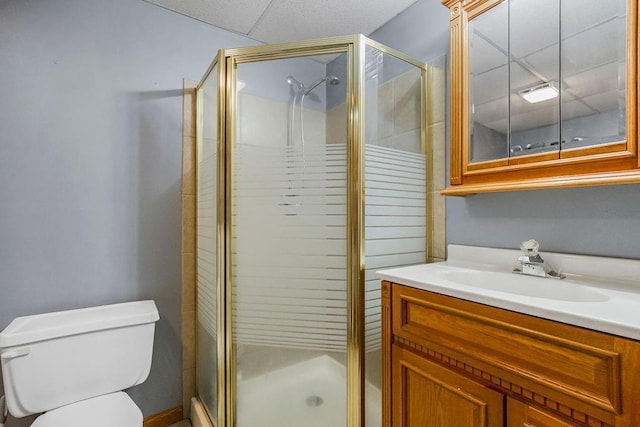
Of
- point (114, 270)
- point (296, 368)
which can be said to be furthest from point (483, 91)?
point (114, 270)

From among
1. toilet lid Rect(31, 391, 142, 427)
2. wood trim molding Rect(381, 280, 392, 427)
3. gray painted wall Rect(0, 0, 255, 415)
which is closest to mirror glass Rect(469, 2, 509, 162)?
wood trim molding Rect(381, 280, 392, 427)

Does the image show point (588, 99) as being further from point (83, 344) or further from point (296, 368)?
point (83, 344)

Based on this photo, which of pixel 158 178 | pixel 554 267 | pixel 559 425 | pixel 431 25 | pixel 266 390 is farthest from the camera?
pixel 158 178

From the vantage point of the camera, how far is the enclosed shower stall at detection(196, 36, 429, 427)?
1.25 metres

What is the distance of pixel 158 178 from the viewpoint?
5.49 feet

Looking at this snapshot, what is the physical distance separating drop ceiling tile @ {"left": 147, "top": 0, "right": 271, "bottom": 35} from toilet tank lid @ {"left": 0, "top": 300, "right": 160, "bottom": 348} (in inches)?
63.7

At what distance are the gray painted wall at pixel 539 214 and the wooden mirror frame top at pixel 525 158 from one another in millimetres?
97

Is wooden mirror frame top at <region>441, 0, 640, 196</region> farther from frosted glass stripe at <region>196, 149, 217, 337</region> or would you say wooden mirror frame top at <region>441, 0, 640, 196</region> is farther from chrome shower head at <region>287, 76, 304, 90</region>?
frosted glass stripe at <region>196, 149, 217, 337</region>

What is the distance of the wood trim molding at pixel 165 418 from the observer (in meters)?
1.62

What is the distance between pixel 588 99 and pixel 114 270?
2146mm

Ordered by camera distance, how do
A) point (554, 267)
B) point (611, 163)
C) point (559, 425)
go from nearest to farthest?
point (559, 425) < point (611, 163) < point (554, 267)

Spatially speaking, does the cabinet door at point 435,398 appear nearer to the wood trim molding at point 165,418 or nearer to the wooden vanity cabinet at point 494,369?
the wooden vanity cabinet at point 494,369

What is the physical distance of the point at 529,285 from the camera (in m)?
1.06

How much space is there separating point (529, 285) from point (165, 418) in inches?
75.8
